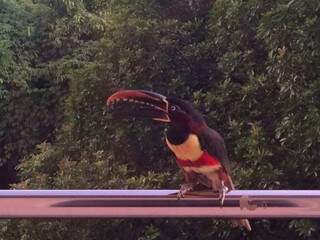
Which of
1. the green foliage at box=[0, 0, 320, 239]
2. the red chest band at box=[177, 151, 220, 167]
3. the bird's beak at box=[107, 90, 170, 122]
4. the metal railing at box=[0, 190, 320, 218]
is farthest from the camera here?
the green foliage at box=[0, 0, 320, 239]

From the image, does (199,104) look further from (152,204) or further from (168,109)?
(152,204)

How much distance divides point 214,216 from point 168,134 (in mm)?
384

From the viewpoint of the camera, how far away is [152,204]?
980mm

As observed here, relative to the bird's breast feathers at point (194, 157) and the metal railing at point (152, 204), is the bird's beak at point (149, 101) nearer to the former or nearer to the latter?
the bird's breast feathers at point (194, 157)

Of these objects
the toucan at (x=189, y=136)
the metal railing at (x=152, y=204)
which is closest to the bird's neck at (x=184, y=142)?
the toucan at (x=189, y=136)

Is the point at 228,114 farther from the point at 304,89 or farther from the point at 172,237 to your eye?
the point at 172,237

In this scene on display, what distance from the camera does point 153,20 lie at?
362 cm

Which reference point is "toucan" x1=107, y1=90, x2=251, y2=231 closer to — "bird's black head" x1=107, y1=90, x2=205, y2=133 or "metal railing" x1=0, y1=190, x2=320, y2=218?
"bird's black head" x1=107, y1=90, x2=205, y2=133

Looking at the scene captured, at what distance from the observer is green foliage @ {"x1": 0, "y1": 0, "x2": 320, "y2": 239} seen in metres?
2.89

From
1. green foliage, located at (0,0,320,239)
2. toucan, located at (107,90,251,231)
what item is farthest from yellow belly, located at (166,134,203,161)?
green foliage, located at (0,0,320,239)

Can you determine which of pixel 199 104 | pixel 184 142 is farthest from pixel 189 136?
pixel 199 104

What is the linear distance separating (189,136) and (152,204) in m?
0.35

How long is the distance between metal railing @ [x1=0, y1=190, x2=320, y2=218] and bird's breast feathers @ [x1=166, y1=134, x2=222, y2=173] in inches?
12.3

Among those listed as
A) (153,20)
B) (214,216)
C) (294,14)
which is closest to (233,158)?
(294,14)
